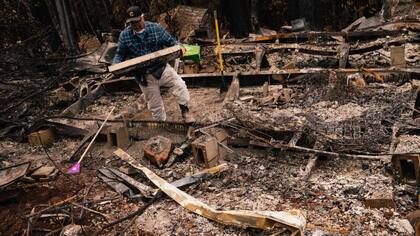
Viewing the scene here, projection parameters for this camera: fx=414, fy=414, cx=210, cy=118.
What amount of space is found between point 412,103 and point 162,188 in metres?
3.56

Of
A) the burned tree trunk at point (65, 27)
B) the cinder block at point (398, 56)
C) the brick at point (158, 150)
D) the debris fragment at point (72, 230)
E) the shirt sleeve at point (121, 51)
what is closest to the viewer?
the debris fragment at point (72, 230)

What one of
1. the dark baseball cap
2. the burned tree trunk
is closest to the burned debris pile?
the dark baseball cap

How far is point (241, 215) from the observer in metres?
3.88

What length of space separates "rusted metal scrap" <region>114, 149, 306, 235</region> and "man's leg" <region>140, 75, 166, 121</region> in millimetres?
1836

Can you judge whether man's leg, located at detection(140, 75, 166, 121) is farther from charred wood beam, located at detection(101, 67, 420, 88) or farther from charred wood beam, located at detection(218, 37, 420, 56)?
charred wood beam, located at detection(218, 37, 420, 56)

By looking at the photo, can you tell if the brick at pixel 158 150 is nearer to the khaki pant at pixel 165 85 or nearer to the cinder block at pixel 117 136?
the cinder block at pixel 117 136

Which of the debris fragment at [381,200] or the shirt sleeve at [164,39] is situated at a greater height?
the shirt sleeve at [164,39]

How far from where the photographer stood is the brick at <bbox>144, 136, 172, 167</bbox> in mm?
A: 5367

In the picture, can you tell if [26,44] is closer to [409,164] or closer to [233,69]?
[233,69]

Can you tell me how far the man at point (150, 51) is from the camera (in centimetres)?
590

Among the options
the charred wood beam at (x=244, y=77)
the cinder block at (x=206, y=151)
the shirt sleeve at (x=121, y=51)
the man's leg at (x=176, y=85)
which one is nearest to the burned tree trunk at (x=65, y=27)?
the charred wood beam at (x=244, y=77)

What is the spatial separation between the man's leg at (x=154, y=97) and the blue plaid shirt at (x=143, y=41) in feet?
1.35

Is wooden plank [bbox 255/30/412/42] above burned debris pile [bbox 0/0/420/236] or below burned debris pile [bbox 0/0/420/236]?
above

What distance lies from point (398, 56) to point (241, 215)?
4433 millimetres
